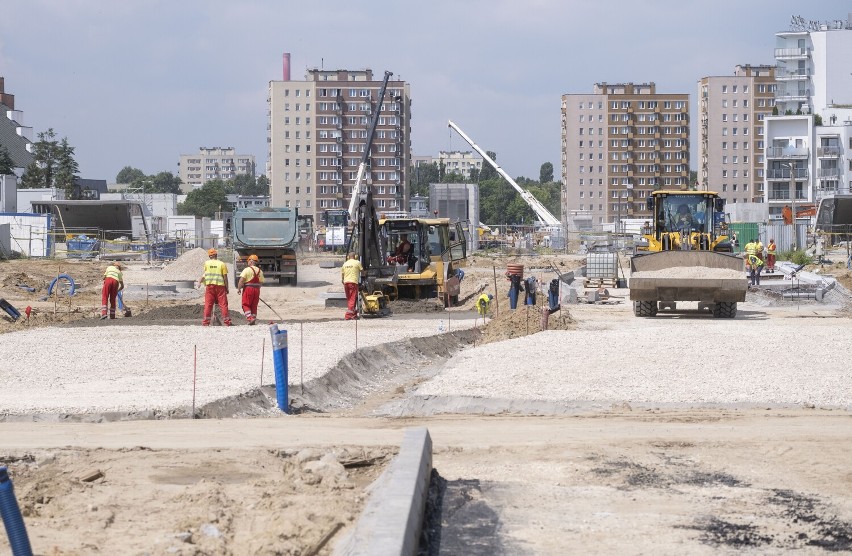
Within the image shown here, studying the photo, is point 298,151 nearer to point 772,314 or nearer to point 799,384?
point 772,314

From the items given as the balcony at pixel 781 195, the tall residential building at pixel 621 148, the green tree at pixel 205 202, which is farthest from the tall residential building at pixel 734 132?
the green tree at pixel 205 202

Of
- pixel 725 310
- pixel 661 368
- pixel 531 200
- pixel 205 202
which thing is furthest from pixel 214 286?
pixel 205 202

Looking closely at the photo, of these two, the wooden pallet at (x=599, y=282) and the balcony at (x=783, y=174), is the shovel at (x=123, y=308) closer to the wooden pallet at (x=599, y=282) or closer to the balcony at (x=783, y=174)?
the wooden pallet at (x=599, y=282)

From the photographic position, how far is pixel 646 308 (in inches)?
1038

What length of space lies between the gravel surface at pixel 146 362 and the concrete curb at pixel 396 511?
511 cm

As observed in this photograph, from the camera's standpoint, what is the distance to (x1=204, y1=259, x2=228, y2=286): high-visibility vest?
22547 millimetres

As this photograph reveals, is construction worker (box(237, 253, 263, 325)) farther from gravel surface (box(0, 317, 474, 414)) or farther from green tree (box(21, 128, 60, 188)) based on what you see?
green tree (box(21, 128, 60, 188))

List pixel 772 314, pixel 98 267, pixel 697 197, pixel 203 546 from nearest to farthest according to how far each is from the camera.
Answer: pixel 203 546 → pixel 772 314 → pixel 697 197 → pixel 98 267

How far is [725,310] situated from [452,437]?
16461mm

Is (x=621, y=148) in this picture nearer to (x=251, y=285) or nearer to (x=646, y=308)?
(x=646, y=308)

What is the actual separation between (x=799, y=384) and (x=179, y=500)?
8.99 meters

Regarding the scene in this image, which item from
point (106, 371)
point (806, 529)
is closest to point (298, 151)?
point (106, 371)

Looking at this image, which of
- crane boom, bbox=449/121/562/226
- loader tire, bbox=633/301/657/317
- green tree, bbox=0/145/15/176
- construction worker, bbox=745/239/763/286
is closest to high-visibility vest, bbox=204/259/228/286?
loader tire, bbox=633/301/657/317

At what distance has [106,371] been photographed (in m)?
16.0
